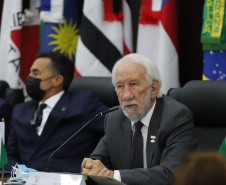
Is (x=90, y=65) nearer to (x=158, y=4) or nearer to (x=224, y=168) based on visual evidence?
(x=158, y=4)

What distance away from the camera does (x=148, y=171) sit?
199cm

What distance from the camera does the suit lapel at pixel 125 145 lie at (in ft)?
7.40

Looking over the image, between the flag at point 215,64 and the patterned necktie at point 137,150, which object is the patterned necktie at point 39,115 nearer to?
the patterned necktie at point 137,150

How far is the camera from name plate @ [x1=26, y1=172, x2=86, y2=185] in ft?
5.12

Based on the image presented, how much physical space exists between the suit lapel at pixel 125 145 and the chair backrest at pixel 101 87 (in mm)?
646

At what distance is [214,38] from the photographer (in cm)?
301

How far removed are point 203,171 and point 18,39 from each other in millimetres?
3853

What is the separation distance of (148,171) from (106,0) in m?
2.14

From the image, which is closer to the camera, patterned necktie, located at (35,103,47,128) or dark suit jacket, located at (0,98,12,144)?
patterned necktie, located at (35,103,47,128)

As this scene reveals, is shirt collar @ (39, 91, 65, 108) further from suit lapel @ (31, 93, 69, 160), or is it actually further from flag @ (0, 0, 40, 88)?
flag @ (0, 0, 40, 88)

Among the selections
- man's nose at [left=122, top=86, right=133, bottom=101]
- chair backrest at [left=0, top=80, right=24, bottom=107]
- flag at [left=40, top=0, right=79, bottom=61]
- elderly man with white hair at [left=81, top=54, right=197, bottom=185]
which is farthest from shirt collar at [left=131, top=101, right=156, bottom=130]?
flag at [left=40, top=0, right=79, bottom=61]

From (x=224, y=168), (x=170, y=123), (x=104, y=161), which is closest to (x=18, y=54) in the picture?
(x=104, y=161)

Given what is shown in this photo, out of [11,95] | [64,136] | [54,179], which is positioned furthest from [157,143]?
[11,95]

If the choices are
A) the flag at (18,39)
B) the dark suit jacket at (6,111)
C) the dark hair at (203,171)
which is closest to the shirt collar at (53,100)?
the dark suit jacket at (6,111)
